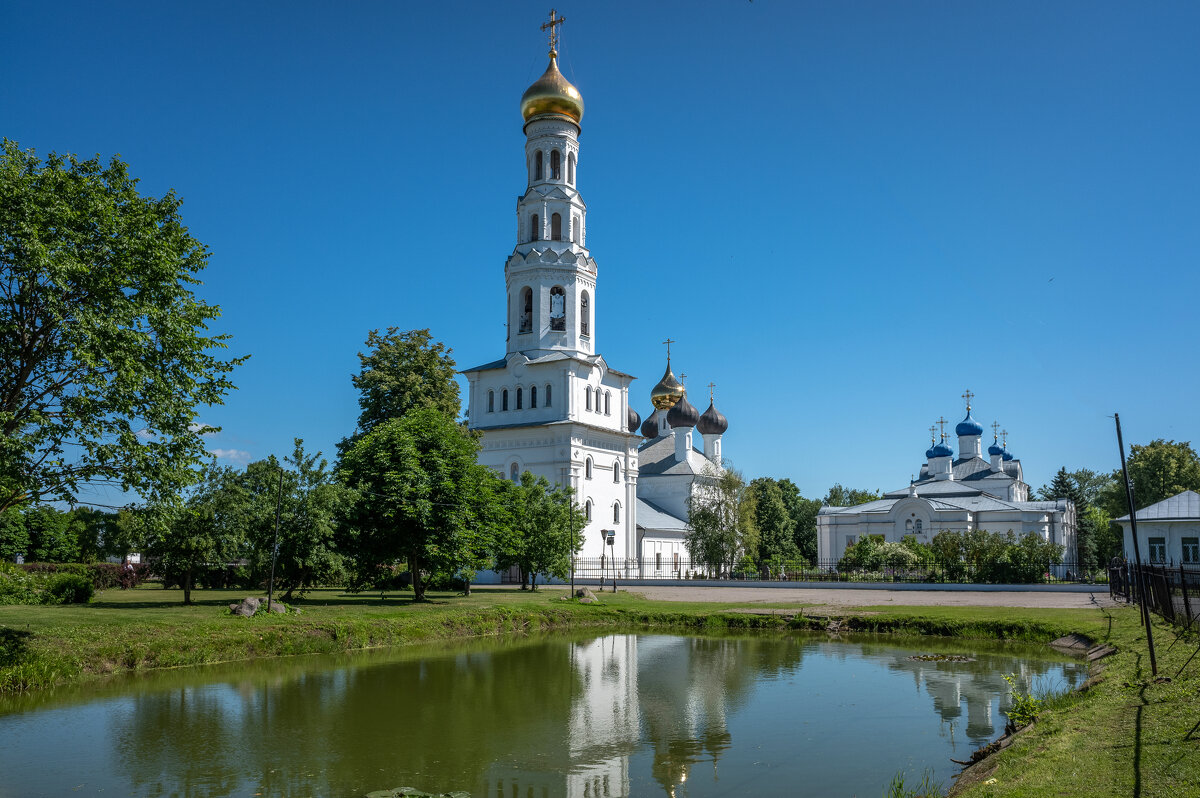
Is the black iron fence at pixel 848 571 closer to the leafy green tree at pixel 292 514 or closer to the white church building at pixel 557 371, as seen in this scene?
the white church building at pixel 557 371

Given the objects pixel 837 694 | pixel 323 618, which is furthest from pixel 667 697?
pixel 323 618

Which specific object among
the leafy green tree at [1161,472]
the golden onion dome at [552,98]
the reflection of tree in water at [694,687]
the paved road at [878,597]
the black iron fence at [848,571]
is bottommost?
the reflection of tree in water at [694,687]

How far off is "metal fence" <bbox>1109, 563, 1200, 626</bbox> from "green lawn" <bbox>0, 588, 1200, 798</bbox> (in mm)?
440

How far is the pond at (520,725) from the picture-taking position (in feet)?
31.3

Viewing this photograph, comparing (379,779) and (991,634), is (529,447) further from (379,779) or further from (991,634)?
(379,779)

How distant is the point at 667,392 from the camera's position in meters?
64.9

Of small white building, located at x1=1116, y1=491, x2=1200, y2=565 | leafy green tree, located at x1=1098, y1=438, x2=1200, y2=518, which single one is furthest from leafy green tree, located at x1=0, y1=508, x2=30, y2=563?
leafy green tree, located at x1=1098, y1=438, x2=1200, y2=518

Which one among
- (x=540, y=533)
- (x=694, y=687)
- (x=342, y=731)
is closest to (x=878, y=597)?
(x=540, y=533)

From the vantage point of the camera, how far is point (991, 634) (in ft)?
73.5

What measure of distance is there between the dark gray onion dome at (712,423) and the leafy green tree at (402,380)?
98.0ft

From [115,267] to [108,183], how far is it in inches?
79.2

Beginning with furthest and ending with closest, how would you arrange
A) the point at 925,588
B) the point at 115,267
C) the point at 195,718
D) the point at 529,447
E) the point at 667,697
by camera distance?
the point at 529,447, the point at 925,588, the point at 115,267, the point at 667,697, the point at 195,718

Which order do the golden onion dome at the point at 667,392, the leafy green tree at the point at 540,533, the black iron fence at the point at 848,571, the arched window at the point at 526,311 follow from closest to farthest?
the leafy green tree at the point at 540,533
the black iron fence at the point at 848,571
the arched window at the point at 526,311
the golden onion dome at the point at 667,392

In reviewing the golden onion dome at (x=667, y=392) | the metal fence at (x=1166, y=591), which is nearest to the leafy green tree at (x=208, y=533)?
the metal fence at (x=1166, y=591)
